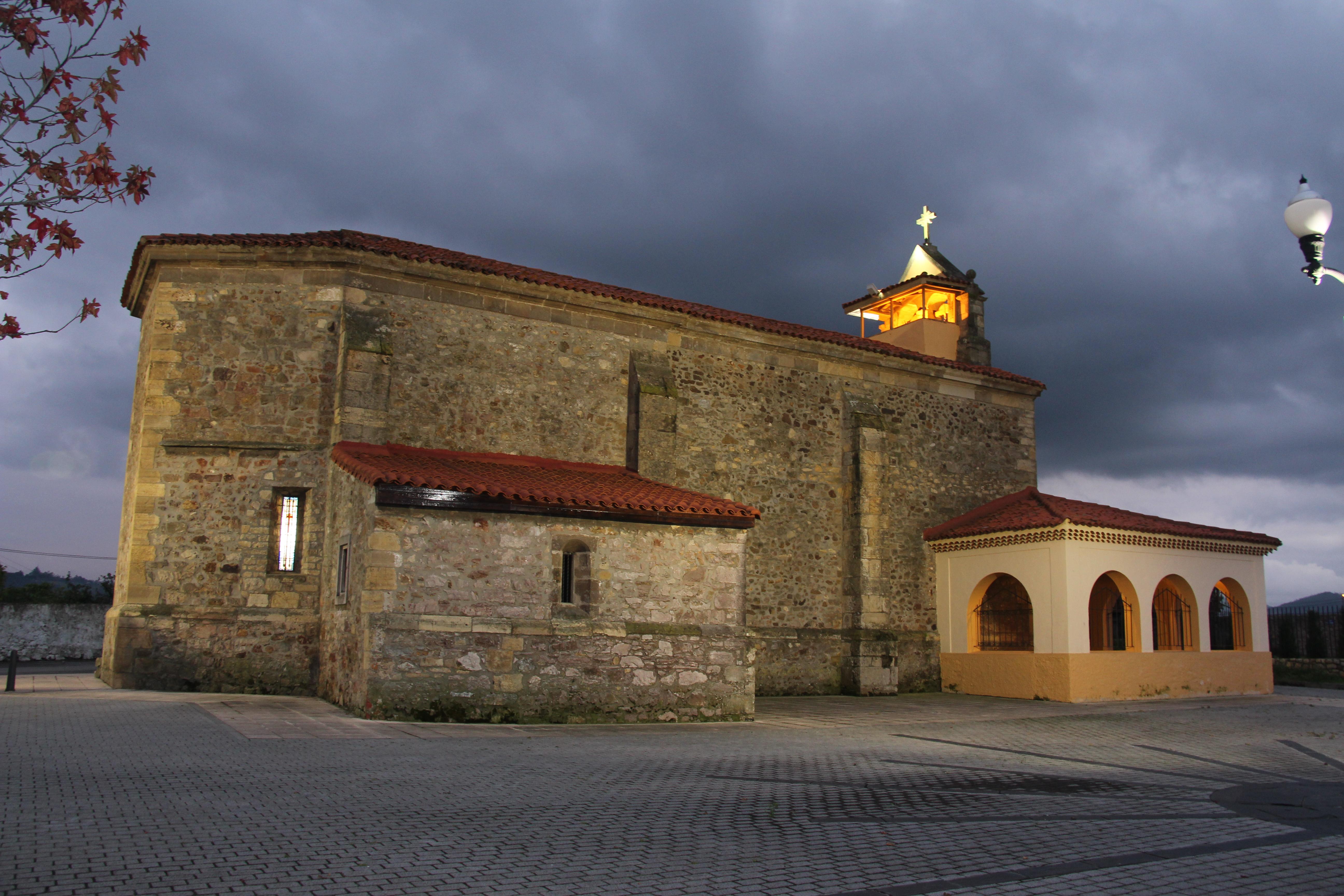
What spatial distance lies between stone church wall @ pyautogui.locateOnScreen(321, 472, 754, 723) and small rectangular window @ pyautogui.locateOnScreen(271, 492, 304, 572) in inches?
44.6

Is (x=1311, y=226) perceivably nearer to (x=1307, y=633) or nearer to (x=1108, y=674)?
(x=1108, y=674)

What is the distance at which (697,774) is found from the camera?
27.8ft

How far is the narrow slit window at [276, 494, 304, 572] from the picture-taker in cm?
1470

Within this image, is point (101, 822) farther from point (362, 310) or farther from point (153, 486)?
point (362, 310)

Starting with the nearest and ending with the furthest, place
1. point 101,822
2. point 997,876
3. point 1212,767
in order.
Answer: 1. point 997,876
2. point 101,822
3. point 1212,767

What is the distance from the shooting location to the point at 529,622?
12.4 m

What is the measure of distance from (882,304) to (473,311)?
536 inches

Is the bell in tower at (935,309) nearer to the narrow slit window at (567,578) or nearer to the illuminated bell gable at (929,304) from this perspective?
the illuminated bell gable at (929,304)

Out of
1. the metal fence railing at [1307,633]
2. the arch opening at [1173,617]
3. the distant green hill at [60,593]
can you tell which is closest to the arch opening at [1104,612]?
the arch opening at [1173,617]

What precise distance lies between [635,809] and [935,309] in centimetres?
2013

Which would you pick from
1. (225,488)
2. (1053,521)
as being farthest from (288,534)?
(1053,521)

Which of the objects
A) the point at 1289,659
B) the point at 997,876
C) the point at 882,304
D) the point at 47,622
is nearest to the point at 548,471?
the point at 997,876

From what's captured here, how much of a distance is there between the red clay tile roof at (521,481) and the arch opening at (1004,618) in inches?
309

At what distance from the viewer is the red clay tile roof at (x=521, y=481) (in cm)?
1233
